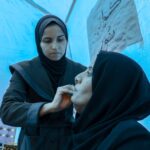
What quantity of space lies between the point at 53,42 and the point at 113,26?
1.74 feet

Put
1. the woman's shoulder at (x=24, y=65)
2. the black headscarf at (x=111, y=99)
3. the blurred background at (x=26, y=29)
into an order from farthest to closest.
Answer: the blurred background at (x=26, y=29), the woman's shoulder at (x=24, y=65), the black headscarf at (x=111, y=99)

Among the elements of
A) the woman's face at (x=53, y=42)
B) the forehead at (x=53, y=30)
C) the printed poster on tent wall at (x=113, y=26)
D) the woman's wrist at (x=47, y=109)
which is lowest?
the woman's wrist at (x=47, y=109)

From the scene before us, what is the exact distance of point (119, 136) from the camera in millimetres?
979

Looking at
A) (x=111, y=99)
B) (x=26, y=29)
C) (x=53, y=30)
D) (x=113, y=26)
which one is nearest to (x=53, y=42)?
(x=53, y=30)

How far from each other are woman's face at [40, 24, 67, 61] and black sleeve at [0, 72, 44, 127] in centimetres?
14

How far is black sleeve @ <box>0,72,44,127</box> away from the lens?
1199 millimetres

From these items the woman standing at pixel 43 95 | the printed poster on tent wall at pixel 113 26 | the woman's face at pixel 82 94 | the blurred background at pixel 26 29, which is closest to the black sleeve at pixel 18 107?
the woman standing at pixel 43 95

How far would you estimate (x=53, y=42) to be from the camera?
142 centimetres

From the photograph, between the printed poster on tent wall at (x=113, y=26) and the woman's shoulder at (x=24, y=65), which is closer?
the woman's shoulder at (x=24, y=65)

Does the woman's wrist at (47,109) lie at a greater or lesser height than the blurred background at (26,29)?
lesser

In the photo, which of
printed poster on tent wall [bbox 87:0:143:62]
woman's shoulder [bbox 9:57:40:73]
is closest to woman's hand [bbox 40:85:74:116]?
woman's shoulder [bbox 9:57:40:73]

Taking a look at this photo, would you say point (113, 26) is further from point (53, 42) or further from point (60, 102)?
point (60, 102)

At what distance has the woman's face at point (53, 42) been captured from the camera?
4.54 ft

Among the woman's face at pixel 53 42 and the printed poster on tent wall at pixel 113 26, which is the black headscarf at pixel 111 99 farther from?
the printed poster on tent wall at pixel 113 26
